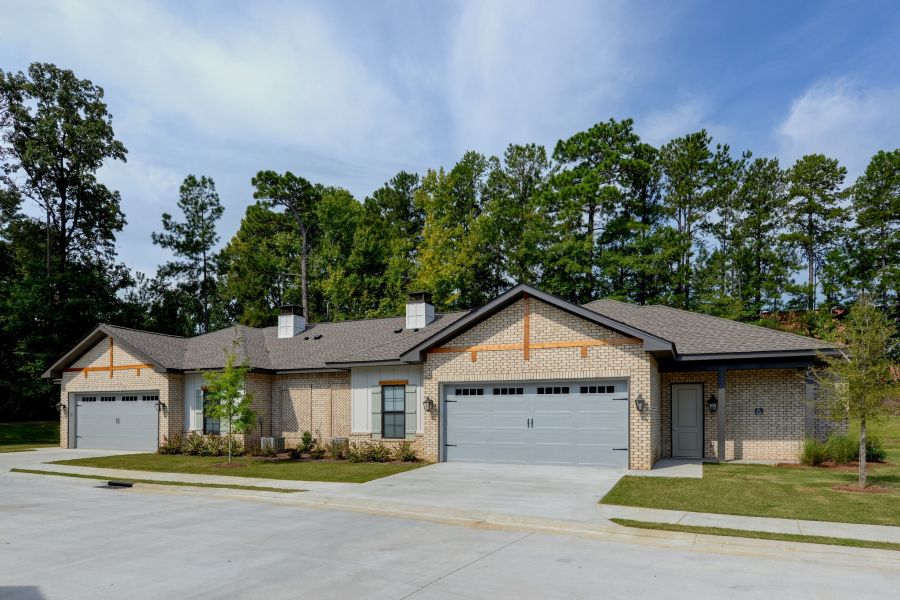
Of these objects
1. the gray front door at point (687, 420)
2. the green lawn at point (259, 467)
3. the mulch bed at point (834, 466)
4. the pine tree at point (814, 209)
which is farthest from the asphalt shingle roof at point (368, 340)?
the pine tree at point (814, 209)

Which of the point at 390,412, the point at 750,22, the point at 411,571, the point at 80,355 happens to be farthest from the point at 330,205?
the point at 411,571

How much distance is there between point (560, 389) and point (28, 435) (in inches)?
1277

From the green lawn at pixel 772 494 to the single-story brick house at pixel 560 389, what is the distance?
2.21 meters

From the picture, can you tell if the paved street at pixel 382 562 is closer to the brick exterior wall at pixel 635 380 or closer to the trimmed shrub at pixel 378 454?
the brick exterior wall at pixel 635 380

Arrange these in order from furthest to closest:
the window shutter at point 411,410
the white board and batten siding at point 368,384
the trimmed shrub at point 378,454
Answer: the white board and batten siding at point 368,384
the window shutter at point 411,410
the trimmed shrub at point 378,454

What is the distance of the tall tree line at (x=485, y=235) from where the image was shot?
130 ft

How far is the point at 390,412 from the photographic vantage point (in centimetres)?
2194

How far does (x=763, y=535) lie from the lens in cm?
980

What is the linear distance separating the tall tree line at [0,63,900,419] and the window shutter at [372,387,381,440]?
20774 mm

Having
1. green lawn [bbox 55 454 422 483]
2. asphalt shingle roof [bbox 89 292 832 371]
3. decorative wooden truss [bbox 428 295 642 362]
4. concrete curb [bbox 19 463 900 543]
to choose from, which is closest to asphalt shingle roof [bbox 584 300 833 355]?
asphalt shingle roof [bbox 89 292 832 371]

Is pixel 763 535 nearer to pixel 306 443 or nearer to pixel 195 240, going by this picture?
pixel 306 443

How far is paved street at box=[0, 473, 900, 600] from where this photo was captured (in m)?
7.47

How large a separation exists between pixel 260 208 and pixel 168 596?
161ft

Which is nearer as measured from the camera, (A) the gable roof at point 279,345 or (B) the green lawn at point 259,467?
(B) the green lawn at point 259,467
